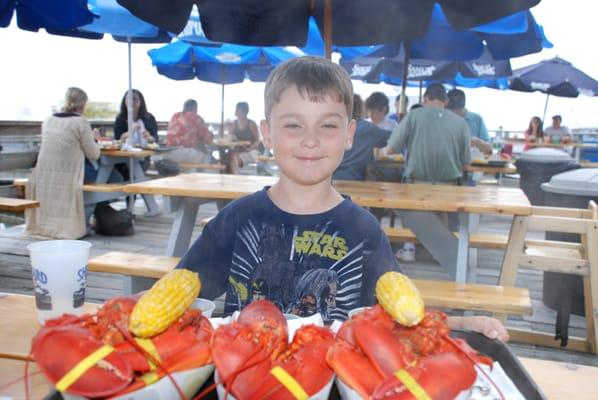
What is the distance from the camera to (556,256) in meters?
3.11

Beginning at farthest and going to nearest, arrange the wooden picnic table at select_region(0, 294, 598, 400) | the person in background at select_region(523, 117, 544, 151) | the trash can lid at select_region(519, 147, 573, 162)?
the person in background at select_region(523, 117, 544, 151)
the trash can lid at select_region(519, 147, 573, 162)
the wooden picnic table at select_region(0, 294, 598, 400)

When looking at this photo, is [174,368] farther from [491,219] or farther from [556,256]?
[491,219]

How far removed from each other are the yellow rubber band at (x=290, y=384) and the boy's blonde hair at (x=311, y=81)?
0.88 m

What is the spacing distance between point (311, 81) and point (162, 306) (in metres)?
0.84

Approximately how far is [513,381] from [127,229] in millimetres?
5472

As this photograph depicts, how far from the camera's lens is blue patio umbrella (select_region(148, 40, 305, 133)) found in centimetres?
825

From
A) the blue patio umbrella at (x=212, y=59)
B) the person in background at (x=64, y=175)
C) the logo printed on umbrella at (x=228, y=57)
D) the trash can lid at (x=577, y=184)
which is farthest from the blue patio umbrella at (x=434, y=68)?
the person in background at (x=64, y=175)

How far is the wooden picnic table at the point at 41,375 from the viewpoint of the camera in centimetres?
89

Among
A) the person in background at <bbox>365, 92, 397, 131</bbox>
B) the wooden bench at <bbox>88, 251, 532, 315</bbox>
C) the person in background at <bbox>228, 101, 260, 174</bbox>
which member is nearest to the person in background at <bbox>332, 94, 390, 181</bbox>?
the person in background at <bbox>365, 92, 397, 131</bbox>

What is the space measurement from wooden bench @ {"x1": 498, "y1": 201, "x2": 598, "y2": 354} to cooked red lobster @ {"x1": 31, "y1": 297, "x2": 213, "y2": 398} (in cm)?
276

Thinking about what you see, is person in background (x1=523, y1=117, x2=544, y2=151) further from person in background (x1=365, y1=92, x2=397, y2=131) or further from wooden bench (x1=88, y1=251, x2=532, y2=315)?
wooden bench (x1=88, y1=251, x2=532, y2=315)

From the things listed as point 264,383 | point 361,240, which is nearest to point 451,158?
point 361,240

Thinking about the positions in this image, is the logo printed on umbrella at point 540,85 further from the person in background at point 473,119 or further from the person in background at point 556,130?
the person in background at point 473,119

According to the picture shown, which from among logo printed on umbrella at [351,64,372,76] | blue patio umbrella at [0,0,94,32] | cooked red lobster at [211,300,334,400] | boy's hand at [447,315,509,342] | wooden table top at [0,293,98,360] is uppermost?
logo printed on umbrella at [351,64,372,76]
